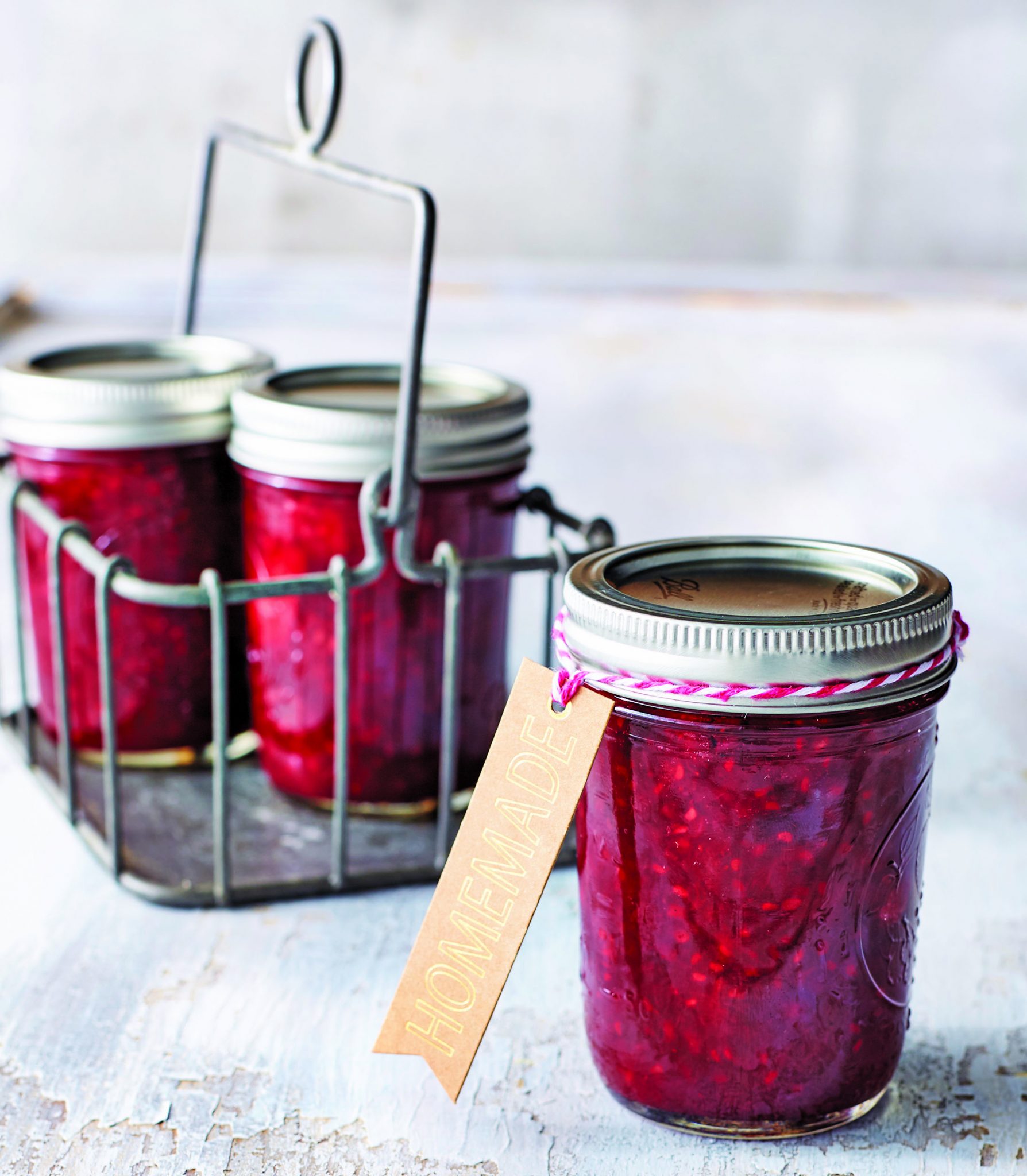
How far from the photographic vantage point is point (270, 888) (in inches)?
29.0

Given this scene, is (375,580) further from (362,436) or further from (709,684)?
(709,684)

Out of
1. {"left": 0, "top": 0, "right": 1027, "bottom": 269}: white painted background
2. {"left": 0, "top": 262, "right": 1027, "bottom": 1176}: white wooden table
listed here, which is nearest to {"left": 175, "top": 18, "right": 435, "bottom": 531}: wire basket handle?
{"left": 0, "top": 262, "right": 1027, "bottom": 1176}: white wooden table

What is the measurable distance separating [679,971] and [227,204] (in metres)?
1.94

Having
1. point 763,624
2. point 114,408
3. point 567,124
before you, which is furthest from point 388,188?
point 567,124

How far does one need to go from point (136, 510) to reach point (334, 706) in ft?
0.56

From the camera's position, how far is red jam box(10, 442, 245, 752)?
2.72ft

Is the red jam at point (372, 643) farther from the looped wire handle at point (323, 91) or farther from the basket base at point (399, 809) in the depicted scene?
the looped wire handle at point (323, 91)

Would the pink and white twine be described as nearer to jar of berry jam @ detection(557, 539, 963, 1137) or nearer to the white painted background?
jar of berry jam @ detection(557, 539, 963, 1137)

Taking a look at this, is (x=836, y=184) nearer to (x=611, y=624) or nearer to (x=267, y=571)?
(x=267, y=571)

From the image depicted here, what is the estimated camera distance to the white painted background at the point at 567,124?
82.8 inches

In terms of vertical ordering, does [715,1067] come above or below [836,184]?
below

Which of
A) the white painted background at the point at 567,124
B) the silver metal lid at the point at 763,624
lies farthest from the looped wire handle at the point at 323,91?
the white painted background at the point at 567,124

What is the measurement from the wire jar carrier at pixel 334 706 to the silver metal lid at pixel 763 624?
0.20 meters

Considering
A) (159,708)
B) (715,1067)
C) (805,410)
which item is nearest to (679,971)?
(715,1067)
